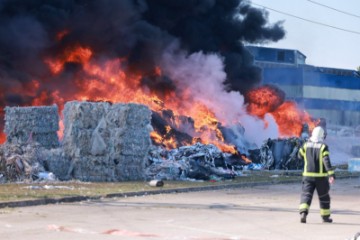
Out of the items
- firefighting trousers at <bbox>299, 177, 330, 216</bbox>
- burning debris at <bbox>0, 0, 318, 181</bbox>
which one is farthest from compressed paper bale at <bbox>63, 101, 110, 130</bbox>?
firefighting trousers at <bbox>299, 177, 330, 216</bbox>

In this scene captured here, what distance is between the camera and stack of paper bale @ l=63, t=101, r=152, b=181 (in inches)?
920

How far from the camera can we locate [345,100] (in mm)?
72125

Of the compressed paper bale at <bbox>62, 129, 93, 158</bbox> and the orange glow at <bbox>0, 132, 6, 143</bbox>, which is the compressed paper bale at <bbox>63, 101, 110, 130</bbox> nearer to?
the compressed paper bale at <bbox>62, 129, 93, 158</bbox>

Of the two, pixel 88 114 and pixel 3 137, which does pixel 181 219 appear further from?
pixel 3 137

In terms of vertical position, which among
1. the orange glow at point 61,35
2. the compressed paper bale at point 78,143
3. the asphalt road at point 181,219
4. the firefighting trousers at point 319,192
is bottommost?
the asphalt road at point 181,219

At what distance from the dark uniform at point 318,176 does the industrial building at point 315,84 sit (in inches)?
2073

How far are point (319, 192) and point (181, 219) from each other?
8.12 feet

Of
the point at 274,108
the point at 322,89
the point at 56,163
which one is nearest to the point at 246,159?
the point at 274,108

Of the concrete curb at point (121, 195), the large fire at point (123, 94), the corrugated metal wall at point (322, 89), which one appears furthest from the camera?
the corrugated metal wall at point (322, 89)

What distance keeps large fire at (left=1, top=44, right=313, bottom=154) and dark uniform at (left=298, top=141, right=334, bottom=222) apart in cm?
2308

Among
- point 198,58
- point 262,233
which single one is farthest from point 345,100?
point 262,233

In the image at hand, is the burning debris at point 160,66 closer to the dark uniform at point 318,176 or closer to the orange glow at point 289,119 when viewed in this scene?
the orange glow at point 289,119

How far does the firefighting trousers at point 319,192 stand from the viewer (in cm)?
1286

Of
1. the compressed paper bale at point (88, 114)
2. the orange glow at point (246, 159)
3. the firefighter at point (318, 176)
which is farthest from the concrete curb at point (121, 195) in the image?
the orange glow at point (246, 159)
